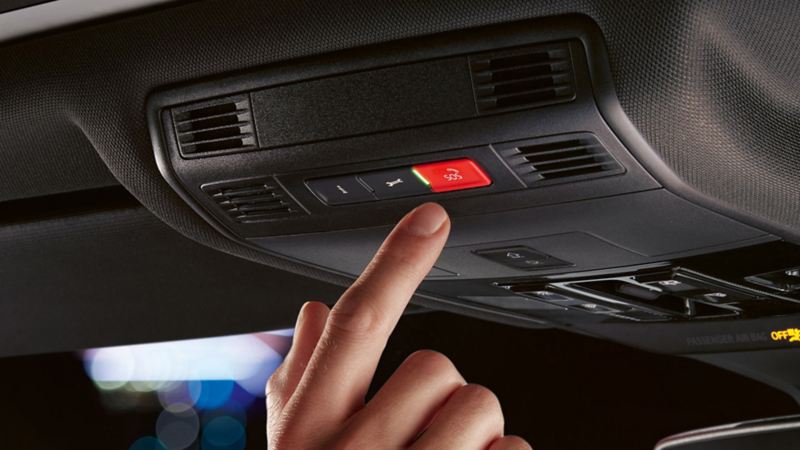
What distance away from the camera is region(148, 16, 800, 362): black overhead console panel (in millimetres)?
811

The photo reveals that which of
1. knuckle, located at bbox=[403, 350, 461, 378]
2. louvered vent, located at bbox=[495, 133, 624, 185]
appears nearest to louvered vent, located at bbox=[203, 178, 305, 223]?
louvered vent, located at bbox=[495, 133, 624, 185]

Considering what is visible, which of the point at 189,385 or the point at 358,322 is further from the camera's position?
the point at 189,385

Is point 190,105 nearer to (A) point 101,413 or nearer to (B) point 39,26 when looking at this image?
(B) point 39,26

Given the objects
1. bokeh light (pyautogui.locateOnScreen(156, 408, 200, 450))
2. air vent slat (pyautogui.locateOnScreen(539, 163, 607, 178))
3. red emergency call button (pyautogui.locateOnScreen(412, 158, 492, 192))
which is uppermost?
air vent slat (pyautogui.locateOnScreen(539, 163, 607, 178))

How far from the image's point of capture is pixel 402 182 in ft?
3.11

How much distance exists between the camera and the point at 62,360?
9.93 feet

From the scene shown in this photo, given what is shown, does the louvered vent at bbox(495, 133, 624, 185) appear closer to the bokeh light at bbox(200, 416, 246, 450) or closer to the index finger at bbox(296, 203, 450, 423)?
the index finger at bbox(296, 203, 450, 423)

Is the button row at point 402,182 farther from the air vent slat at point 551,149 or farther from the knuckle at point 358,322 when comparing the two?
the knuckle at point 358,322

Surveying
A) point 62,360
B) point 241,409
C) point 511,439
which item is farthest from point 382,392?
point 62,360

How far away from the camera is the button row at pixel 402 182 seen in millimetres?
910

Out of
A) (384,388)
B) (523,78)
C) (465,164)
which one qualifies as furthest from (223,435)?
(384,388)

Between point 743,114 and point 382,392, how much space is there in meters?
0.48

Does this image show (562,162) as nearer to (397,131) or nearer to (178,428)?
(397,131)

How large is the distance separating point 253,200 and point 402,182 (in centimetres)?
20
